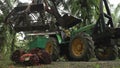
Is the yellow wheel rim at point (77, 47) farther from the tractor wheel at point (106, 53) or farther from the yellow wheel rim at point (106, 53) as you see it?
the yellow wheel rim at point (106, 53)

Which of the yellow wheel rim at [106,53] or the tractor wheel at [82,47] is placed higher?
the tractor wheel at [82,47]

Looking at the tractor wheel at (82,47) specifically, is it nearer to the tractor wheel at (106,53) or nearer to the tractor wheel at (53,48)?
the tractor wheel at (53,48)

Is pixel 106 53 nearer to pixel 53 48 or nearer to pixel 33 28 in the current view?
pixel 53 48

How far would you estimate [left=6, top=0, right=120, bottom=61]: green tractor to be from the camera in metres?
12.2

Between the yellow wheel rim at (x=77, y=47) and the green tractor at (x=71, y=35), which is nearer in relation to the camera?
the yellow wheel rim at (x=77, y=47)

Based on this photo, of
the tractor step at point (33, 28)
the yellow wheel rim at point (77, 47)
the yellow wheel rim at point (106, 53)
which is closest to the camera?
the yellow wheel rim at point (77, 47)

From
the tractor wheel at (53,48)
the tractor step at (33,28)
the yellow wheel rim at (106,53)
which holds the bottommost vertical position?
the yellow wheel rim at (106,53)

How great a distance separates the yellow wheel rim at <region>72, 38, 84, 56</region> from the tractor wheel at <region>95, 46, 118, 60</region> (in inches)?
72.9

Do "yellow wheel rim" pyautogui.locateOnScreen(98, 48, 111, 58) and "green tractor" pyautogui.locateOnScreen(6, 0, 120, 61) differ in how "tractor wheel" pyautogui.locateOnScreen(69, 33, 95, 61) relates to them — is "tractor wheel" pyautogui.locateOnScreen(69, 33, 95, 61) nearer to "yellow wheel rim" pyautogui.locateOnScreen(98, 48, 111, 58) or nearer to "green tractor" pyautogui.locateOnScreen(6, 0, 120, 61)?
"green tractor" pyautogui.locateOnScreen(6, 0, 120, 61)

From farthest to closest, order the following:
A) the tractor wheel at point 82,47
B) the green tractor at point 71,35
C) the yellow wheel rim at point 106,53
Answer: the yellow wheel rim at point 106,53 → the green tractor at point 71,35 → the tractor wheel at point 82,47

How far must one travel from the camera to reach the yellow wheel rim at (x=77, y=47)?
38.7 feet

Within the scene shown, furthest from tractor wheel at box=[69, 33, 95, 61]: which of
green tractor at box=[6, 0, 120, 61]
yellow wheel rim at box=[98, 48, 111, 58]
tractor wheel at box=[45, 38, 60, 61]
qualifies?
yellow wheel rim at box=[98, 48, 111, 58]

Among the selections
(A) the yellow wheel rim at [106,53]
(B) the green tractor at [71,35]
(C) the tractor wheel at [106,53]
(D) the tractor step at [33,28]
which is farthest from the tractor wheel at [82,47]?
(A) the yellow wheel rim at [106,53]

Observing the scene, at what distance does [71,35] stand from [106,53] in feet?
5.50
